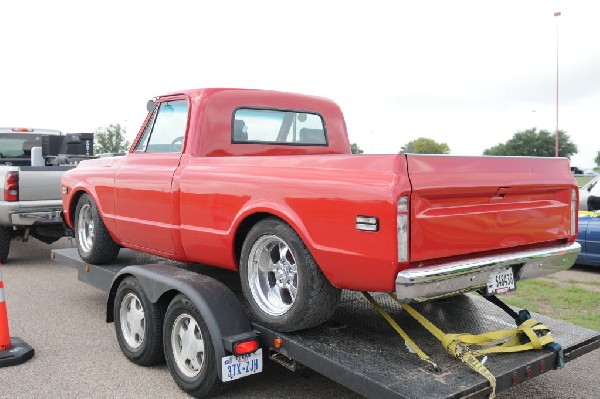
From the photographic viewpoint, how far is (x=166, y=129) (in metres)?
5.05

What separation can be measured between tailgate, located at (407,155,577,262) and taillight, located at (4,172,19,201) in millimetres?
7090

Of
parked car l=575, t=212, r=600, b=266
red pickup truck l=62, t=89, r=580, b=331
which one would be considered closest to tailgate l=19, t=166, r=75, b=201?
red pickup truck l=62, t=89, r=580, b=331

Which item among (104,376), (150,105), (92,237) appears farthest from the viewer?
(92,237)

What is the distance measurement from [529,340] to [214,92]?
2.93 metres

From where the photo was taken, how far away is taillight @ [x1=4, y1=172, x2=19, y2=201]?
8.38 metres

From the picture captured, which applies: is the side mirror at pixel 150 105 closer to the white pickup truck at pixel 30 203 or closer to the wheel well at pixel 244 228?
the wheel well at pixel 244 228

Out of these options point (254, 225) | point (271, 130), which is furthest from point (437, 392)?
point (271, 130)

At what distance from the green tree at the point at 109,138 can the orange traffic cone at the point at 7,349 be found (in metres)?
31.4

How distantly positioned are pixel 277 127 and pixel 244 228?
4.51ft

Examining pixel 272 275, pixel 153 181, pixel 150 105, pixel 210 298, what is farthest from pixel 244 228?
pixel 150 105

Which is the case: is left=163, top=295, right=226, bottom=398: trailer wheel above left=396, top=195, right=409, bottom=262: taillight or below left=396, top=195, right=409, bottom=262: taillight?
below

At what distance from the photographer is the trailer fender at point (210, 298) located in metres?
3.62

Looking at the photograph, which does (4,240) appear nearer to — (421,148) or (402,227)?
(402,227)

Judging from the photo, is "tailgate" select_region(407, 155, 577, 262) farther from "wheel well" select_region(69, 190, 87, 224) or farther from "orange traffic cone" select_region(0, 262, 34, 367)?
"wheel well" select_region(69, 190, 87, 224)
